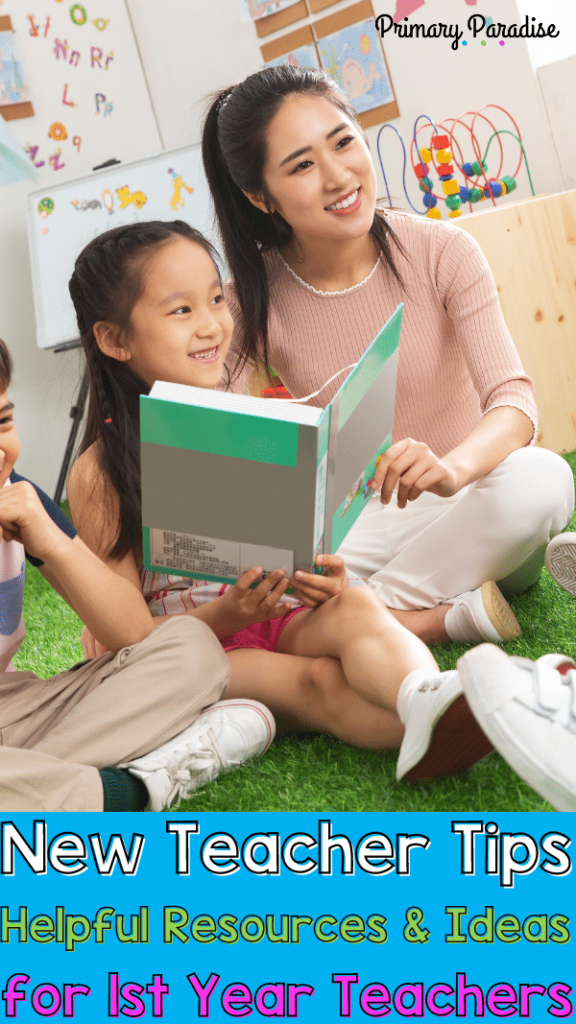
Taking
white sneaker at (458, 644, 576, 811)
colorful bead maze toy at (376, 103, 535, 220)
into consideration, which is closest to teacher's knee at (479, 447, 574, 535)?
white sneaker at (458, 644, 576, 811)

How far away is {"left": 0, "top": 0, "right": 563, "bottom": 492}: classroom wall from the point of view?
6.99 ft

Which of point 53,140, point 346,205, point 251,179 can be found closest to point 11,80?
point 53,140

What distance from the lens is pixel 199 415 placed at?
80cm

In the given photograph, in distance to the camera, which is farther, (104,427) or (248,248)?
(248,248)

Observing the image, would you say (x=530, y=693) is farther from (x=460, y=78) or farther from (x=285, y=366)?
(x=460, y=78)

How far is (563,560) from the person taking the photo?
113 cm

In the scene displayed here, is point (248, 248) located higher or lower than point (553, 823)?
higher

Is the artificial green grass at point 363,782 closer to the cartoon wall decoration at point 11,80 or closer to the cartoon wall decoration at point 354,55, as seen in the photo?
the cartoon wall decoration at point 354,55

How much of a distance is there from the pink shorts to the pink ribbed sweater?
38 cm

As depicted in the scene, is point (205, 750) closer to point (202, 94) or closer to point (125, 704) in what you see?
point (125, 704)

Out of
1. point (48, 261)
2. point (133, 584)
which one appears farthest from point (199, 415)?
point (48, 261)

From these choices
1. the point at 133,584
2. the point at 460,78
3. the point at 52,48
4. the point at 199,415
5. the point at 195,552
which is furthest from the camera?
the point at 52,48

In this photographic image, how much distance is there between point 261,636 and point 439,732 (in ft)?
1.24

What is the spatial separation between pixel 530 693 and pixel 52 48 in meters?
3.09
